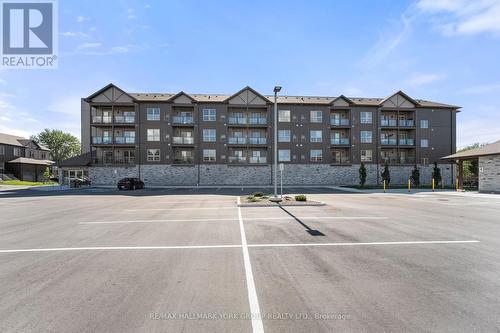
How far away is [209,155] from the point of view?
4088 centimetres

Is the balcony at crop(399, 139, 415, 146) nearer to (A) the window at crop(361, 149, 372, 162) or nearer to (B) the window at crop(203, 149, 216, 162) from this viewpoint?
(A) the window at crop(361, 149, 372, 162)

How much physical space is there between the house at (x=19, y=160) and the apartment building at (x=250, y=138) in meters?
27.1

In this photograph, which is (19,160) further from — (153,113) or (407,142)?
(407,142)

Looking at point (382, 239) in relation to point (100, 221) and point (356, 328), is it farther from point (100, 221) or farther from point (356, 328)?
point (100, 221)

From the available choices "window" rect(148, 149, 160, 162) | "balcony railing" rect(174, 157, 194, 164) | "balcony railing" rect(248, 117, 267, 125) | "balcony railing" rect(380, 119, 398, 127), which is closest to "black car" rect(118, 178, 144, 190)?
"window" rect(148, 149, 160, 162)

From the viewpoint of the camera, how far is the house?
171 feet

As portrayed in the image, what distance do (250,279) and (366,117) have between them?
144 ft

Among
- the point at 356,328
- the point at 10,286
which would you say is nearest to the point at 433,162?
the point at 356,328

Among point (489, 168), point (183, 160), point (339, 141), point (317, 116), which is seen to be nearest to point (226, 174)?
point (183, 160)

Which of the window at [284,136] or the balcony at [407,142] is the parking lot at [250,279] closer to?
the window at [284,136]

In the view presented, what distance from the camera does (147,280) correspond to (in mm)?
4785

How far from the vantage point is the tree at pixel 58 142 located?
3305 inches

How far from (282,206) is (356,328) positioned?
1200 cm

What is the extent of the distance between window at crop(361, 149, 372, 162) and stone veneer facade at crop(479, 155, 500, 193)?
16.2 meters
